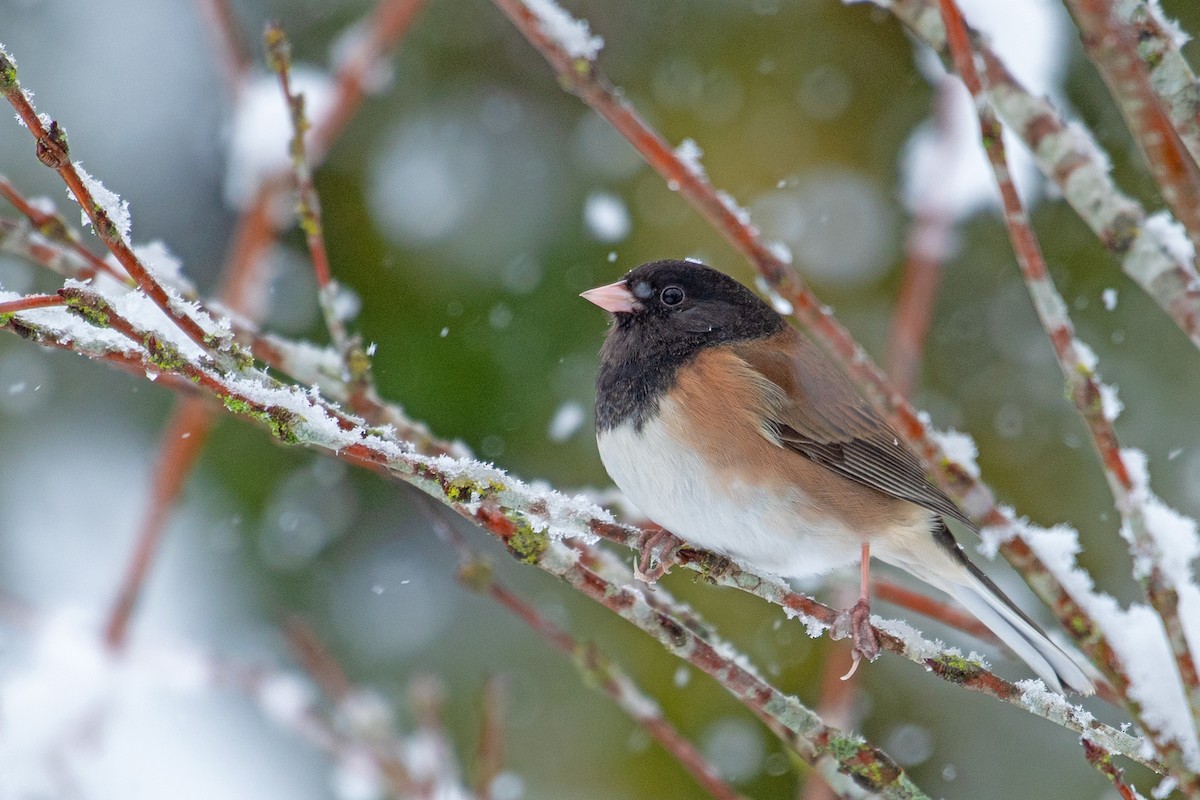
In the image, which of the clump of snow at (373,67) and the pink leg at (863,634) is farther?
the clump of snow at (373,67)

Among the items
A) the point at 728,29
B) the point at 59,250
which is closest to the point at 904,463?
the point at 59,250

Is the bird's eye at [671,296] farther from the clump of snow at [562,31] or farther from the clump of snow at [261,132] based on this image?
the clump of snow at [261,132]

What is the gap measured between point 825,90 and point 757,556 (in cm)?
223

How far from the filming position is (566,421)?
313 centimetres

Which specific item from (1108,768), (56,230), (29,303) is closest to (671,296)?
(56,230)

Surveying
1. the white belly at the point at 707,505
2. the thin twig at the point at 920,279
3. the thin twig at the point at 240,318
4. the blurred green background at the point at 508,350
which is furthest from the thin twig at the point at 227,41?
the thin twig at the point at 920,279

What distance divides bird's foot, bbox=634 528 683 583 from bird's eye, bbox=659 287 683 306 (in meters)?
0.52

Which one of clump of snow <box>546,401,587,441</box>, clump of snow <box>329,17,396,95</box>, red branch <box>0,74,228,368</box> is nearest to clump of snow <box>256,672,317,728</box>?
clump of snow <box>546,401,587,441</box>

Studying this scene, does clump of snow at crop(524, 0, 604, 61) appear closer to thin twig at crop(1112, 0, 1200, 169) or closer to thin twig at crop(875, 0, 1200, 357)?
thin twig at crop(875, 0, 1200, 357)

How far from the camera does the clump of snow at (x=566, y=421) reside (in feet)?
10.3

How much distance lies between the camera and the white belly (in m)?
2.00

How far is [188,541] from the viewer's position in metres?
3.17

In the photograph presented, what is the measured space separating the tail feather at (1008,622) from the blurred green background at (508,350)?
0.99m

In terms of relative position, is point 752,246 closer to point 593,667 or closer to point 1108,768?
point 593,667
